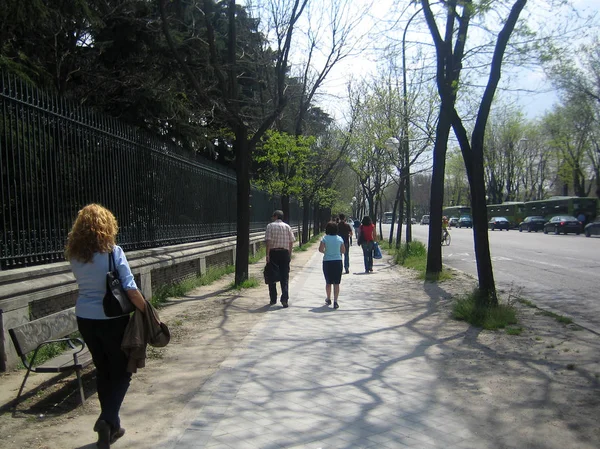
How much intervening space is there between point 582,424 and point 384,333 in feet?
11.8

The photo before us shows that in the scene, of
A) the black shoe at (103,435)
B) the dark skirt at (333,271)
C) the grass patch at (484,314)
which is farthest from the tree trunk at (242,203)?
the black shoe at (103,435)

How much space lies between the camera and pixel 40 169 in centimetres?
675

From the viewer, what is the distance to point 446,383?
541cm

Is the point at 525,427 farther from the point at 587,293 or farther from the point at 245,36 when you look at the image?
the point at 245,36

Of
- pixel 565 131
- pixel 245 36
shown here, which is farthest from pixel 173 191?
pixel 565 131

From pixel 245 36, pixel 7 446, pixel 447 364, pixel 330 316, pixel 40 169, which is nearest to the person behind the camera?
pixel 7 446

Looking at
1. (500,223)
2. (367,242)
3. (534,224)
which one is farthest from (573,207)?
(367,242)

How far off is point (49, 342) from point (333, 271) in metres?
6.21

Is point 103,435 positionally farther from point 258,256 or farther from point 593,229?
point 593,229

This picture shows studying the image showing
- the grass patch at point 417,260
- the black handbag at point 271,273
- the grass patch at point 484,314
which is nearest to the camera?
the grass patch at point 484,314

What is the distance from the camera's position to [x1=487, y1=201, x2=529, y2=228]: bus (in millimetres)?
59281

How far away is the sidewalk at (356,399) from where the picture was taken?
4.05 meters

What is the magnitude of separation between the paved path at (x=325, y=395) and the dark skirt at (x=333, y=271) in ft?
5.85

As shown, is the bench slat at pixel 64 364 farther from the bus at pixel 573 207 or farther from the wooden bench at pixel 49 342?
the bus at pixel 573 207
